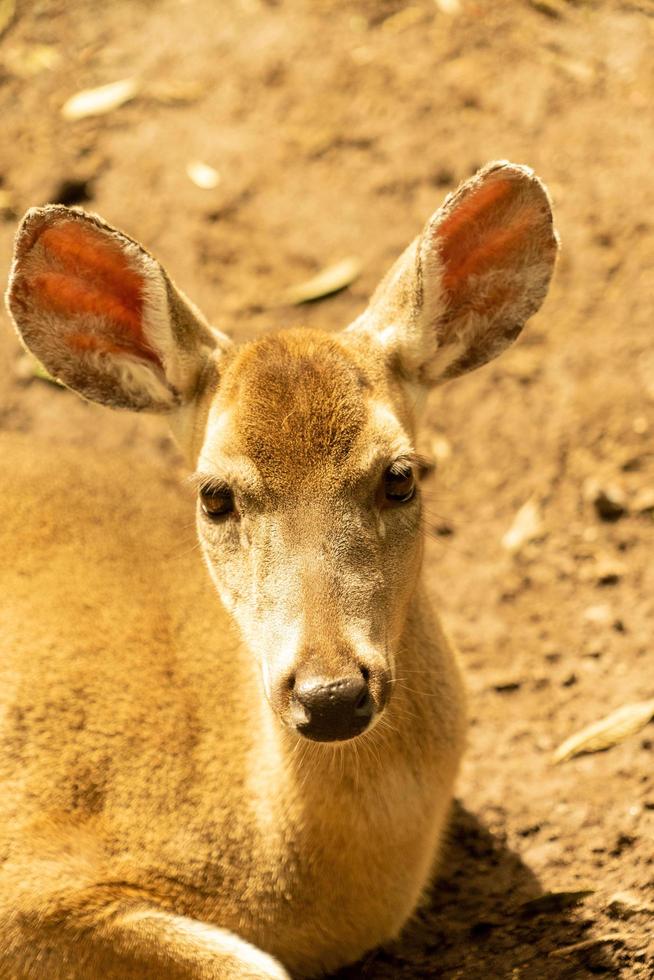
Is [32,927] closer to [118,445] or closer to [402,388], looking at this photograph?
[402,388]

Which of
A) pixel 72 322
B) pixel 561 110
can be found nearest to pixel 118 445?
pixel 72 322

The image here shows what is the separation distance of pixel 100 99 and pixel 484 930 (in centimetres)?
533

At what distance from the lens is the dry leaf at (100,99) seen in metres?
7.53

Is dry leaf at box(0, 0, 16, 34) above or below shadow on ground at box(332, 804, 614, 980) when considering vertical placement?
above

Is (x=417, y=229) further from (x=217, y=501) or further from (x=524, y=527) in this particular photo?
(x=217, y=501)

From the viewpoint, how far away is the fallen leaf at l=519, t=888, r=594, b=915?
414cm

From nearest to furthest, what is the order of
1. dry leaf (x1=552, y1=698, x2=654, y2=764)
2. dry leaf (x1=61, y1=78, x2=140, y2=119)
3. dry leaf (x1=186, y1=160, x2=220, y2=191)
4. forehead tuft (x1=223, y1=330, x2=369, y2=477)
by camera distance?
forehead tuft (x1=223, y1=330, x2=369, y2=477), dry leaf (x1=552, y1=698, x2=654, y2=764), dry leaf (x1=186, y1=160, x2=220, y2=191), dry leaf (x1=61, y1=78, x2=140, y2=119)

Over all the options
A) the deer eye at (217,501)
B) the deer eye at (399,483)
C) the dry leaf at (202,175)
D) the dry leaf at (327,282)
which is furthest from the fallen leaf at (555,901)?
Result: the dry leaf at (202,175)

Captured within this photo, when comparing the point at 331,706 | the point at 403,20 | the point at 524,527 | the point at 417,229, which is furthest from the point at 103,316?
the point at 403,20

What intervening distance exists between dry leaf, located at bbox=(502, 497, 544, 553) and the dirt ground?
27mm

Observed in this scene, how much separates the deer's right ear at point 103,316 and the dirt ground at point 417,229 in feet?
6.02

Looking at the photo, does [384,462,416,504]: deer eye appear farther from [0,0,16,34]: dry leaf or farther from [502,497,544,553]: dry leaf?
[0,0,16,34]: dry leaf

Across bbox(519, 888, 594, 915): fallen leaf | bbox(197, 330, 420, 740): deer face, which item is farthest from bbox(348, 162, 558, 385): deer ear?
bbox(519, 888, 594, 915): fallen leaf

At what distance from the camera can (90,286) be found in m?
3.94
